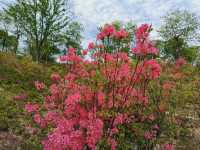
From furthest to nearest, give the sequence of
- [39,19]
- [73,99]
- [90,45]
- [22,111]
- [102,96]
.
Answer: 1. [39,19]
2. [22,111]
3. [90,45]
4. [102,96]
5. [73,99]

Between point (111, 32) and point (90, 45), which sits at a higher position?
point (111, 32)

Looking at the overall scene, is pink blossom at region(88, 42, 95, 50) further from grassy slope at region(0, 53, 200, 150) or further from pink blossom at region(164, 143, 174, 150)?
pink blossom at region(164, 143, 174, 150)

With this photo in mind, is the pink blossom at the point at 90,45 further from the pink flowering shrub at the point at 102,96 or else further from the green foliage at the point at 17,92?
the green foliage at the point at 17,92

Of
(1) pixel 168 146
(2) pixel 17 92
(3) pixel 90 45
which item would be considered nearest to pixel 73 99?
(3) pixel 90 45

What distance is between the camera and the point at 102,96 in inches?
271

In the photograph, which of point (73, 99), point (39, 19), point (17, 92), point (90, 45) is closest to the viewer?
point (73, 99)

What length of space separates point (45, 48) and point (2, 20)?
63.6 ft

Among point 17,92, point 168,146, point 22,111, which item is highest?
point 17,92

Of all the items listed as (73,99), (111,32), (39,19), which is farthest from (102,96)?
(39,19)

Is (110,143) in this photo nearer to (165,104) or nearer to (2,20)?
(165,104)

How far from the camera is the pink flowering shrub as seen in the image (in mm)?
6281

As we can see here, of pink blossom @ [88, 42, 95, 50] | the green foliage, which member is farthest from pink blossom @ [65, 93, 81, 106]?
the green foliage

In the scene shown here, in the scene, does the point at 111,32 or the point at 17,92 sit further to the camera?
the point at 17,92

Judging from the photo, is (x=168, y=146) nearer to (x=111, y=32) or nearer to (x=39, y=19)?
→ (x=111, y=32)
